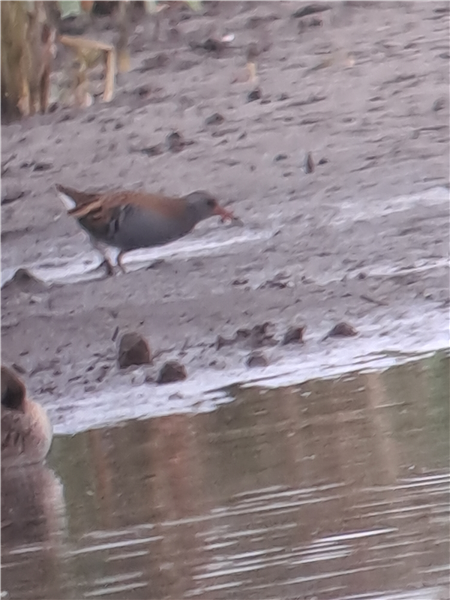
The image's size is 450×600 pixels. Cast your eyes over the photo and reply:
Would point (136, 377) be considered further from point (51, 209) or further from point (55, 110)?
point (55, 110)

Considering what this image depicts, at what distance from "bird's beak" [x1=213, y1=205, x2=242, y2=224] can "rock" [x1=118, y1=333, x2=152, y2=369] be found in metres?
0.21

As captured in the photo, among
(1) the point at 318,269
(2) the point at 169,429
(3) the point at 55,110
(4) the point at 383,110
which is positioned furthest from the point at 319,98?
(2) the point at 169,429

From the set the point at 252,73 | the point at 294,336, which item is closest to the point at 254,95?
the point at 252,73

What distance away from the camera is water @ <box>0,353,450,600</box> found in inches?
29.0

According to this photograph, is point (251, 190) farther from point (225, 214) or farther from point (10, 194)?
point (10, 194)

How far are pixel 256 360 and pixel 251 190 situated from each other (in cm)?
25

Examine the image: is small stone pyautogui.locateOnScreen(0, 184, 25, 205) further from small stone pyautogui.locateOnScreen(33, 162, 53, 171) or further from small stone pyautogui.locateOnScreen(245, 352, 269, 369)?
small stone pyautogui.locateOnScreen(245, 352, 269, 369)

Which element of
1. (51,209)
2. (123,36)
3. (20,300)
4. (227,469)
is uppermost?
(123,36)

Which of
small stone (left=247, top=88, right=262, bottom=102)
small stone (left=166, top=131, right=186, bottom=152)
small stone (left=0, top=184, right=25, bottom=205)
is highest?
small stone (left=247, top=88, right=262, bottom=102)

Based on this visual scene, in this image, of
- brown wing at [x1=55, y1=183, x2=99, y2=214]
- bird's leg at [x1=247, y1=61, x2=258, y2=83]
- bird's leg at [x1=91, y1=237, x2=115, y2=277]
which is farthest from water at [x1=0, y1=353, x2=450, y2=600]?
bird's leg at [x1=247, y1=61, x2=258, y2=83]

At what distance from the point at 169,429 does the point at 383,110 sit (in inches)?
21.5

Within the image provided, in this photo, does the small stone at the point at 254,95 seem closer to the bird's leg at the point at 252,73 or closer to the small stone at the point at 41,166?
the bird's leg at the point at 252,73

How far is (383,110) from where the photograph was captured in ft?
3.05

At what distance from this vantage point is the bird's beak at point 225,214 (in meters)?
0.95
